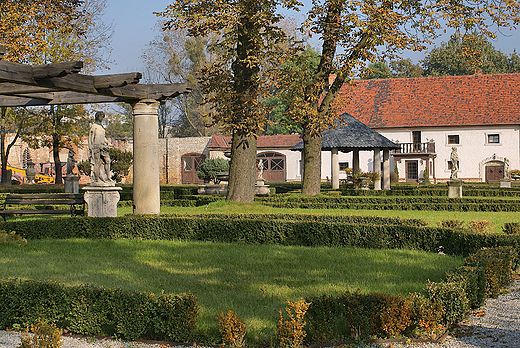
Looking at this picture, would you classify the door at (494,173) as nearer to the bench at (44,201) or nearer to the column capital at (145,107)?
the column capital at (145,107)

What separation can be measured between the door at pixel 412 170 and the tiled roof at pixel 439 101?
3007 mm

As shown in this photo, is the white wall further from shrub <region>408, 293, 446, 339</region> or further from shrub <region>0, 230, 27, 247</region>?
shrub <region>408, 293, 446, 339</region>

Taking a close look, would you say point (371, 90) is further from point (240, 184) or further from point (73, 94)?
point (73, 94)

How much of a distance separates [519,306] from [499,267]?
72 centimetres

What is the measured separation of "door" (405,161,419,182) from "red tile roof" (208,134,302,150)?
9.11 metres

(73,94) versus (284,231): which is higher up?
(73,94)

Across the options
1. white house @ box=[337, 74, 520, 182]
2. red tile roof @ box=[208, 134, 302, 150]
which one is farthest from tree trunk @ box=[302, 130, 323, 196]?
red tile roof @ box=[208, 134, 302, 150]

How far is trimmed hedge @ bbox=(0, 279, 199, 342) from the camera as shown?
4.97 m

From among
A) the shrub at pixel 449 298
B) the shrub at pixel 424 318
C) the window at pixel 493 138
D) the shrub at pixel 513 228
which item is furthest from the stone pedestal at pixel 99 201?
the window at pixel 493 138

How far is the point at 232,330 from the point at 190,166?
42.1 meters

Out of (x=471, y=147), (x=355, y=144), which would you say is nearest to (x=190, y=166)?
(x=355, y=144)

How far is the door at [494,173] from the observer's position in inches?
1649

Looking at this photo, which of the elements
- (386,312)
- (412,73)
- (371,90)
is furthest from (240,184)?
(412,73)

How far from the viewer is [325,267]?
800cm
